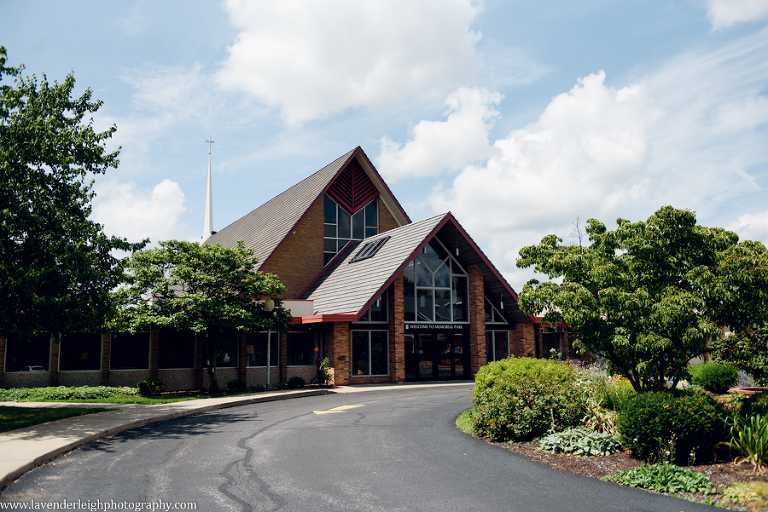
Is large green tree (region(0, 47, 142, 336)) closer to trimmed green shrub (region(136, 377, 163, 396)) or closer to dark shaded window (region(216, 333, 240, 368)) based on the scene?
trimmed green shrub (region(136, 377, 163, 396))

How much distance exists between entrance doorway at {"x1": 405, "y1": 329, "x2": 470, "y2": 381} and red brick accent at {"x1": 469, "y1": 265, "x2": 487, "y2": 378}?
0.53 meters

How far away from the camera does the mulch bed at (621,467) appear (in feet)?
24.9

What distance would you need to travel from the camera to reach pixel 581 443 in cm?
1022

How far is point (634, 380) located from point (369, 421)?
250 inches

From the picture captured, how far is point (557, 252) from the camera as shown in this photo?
1252 cm

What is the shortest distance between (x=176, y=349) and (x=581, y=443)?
63.5 ft

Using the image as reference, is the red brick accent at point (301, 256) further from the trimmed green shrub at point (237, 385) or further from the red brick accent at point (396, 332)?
the trimmed green shrub at point (237, 385)

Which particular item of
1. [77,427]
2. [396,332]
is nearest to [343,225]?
[396,332]

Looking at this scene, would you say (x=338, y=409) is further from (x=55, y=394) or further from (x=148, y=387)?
(x=55, y=394)

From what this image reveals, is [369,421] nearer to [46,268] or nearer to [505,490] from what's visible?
[505,490]

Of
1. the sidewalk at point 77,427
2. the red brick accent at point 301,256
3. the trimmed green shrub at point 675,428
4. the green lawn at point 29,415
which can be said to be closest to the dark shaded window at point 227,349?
the red brick accent at point 301,256

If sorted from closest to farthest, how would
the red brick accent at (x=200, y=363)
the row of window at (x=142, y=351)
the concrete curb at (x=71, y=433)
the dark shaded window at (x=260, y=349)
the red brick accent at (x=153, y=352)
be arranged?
1. the concrete curb at (x=71, y=433)
2. the row of window at (x=142, y=351)
3. the red brick accent at (x=153, y=352)
4. the red brick accent at (x=200, y=363)
5. the dark shaded window at (x=260, y=349)

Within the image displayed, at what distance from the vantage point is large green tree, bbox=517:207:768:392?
973cm

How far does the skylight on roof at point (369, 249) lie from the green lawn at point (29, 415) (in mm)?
16032
